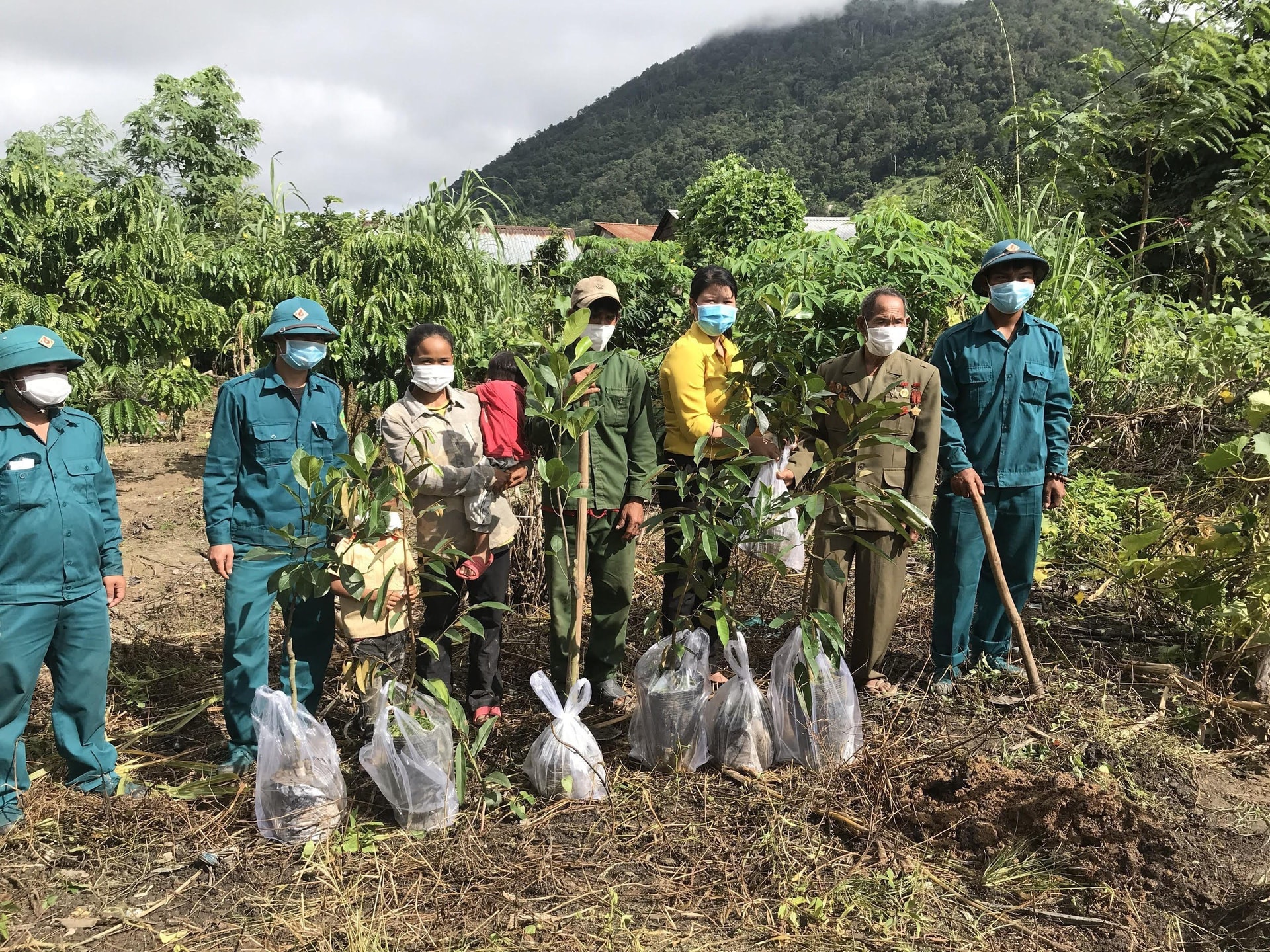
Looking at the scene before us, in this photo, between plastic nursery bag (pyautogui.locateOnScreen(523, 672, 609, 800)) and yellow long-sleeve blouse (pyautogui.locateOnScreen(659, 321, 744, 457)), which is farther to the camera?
yellow long-sleeve blouse (pyautogui.locateOnScreen(659, 321, 744, 457))

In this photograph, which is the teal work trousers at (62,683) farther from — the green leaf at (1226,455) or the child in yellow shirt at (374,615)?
the green leaf at (1226,455)

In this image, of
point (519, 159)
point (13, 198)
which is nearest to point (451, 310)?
point (13, 198)

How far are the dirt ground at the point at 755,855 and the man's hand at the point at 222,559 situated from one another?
69 centimetres

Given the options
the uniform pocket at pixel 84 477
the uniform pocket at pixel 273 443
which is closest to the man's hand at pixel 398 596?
the uniform pocket at pixel 273 443

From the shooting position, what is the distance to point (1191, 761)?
2654mm

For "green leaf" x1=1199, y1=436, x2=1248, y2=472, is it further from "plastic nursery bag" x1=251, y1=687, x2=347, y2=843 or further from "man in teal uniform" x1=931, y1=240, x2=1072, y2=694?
"plastic nursery bag" x1=251, y1=687, x2=347, y2=843

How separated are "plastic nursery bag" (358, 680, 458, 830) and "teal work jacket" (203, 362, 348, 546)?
2.38ft

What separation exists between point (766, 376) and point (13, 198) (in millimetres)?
5295

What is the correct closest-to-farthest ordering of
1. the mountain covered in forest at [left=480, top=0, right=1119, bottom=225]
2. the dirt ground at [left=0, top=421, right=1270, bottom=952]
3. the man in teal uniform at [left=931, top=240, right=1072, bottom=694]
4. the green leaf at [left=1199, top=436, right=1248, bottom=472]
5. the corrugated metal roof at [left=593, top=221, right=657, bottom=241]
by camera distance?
the dirt ground at [left=0, top=421, right=1270, bottom=952] < the green leaf at [left=1199, top=436, right=1248, bottom=472] < the man in teal uniform at [left=931, top=240, right=1072, bottom=694] < the corrugated metal roof at [left=593, top=221, right=657, bottom=241] < the mountain covered in forest at [left=480, top=0, right=1119, bottom=225]

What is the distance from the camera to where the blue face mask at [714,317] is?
126 inches

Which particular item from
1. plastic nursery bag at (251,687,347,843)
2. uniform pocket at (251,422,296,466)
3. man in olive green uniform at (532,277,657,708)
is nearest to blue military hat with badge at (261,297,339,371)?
uniform pocket at (251,422,296,466)

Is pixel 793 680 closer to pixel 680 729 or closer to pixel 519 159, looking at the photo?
pixel 680 729

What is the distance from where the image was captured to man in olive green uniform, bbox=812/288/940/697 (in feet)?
9.76

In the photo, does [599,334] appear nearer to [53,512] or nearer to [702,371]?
[702,371]
